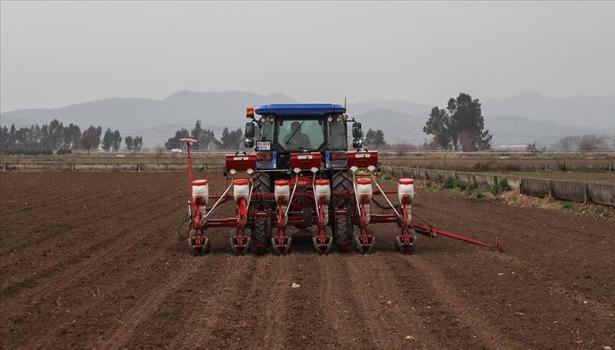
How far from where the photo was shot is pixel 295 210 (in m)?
11.5

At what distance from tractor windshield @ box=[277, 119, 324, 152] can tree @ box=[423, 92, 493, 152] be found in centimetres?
10783

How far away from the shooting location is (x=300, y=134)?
489 inches

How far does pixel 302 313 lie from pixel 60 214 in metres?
11.5

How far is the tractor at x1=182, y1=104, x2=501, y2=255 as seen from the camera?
1057 cm

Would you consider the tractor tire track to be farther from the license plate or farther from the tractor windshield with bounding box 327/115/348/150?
the tractor windshield with bounding box 327/115/348/150

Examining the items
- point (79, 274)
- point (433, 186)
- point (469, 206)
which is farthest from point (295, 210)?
point (433, 186)

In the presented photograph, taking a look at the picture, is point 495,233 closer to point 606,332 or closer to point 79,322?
point 606,332

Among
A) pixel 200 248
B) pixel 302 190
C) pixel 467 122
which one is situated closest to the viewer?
pixel 200 248

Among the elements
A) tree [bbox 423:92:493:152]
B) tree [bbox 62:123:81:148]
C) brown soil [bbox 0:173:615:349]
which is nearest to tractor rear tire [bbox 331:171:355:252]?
brown soil [bbox 0:173:615:349]

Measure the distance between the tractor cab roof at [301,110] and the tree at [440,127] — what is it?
111445mm

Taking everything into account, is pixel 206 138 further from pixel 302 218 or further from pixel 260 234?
pixel 260 234

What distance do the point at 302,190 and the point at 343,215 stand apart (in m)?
1.09

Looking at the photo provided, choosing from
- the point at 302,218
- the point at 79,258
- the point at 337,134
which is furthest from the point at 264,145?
the point at 79,258

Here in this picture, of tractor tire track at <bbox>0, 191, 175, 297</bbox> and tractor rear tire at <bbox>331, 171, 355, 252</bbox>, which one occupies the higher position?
tractor rear tire at <bbox>331, 171, 355, 252</bbox>
